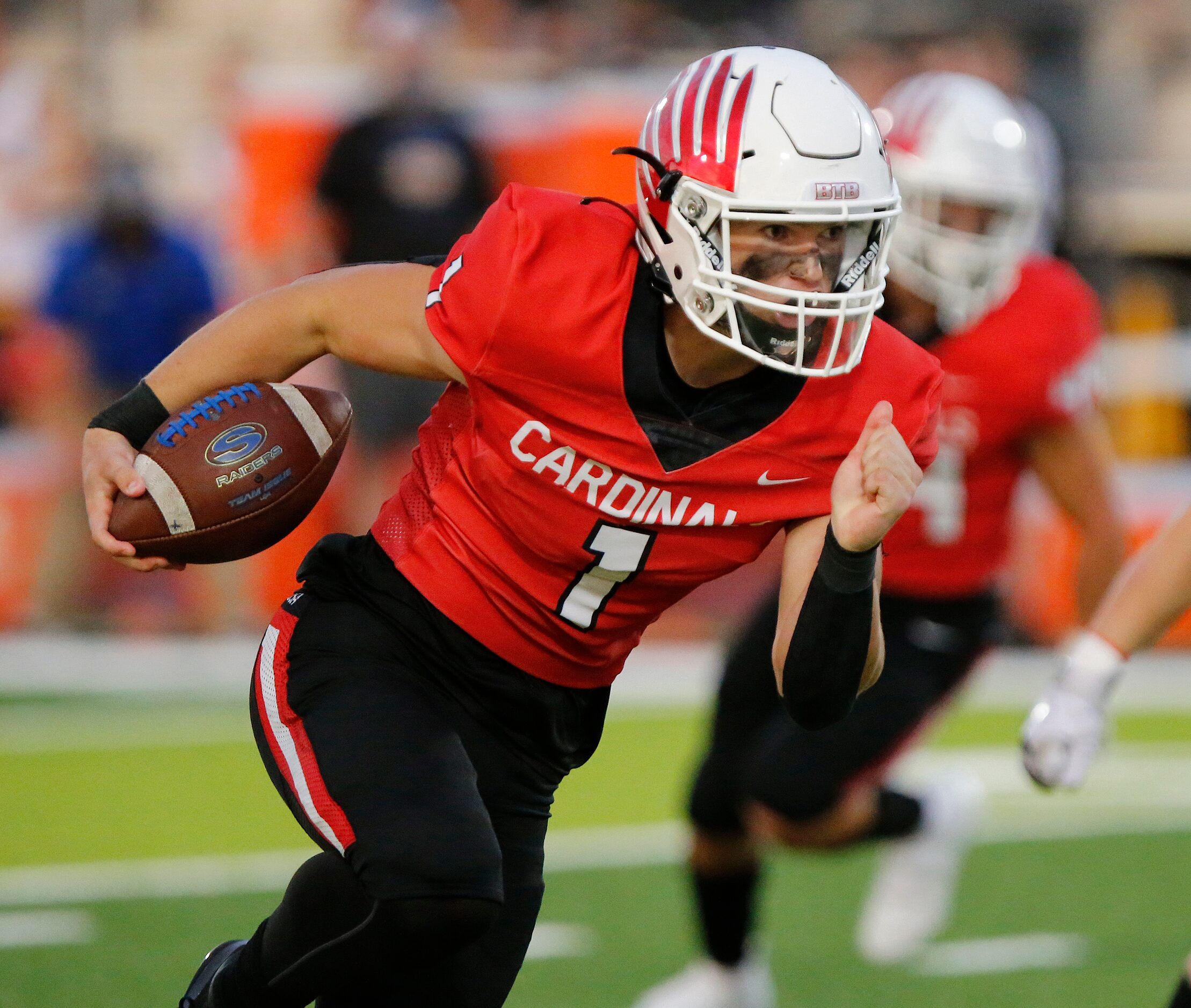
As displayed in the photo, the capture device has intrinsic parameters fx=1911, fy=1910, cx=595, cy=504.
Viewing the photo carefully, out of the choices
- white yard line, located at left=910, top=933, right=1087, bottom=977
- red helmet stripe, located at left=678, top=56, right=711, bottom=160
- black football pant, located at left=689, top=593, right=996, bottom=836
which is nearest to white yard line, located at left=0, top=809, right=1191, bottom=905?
black football pant, located at left=689, top=593, right=996, bottom=836

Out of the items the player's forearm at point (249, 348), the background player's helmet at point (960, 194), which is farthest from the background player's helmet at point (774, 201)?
the background player's helmet at point (960, 194)

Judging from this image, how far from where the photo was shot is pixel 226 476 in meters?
3.04

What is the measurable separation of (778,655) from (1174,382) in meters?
6.22

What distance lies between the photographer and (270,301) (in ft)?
9.83

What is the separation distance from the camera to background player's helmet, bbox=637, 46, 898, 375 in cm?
280

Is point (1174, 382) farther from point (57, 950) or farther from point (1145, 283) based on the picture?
point (57, 950)

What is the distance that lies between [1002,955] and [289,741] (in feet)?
7.52

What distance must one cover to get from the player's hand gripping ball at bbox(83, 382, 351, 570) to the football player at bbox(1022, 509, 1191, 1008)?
1.28 meters

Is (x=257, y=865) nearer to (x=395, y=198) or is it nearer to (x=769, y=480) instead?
(x=769, y=480)

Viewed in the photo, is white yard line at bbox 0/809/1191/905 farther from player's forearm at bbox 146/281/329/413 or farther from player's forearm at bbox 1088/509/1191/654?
player's forearm at bbox 146/281/329/413

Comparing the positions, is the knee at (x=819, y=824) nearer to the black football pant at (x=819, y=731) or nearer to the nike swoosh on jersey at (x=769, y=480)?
the black football pant at (x=819, y=731)

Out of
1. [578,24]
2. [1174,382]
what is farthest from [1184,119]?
[578,24]

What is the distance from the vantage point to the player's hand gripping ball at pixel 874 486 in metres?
2.67

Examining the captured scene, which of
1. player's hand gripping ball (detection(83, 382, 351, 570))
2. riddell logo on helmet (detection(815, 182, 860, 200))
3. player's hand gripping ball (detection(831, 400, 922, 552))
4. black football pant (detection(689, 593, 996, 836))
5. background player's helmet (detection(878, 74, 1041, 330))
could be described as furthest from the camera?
background player's helmet (detection(878, 74, 1041, 330))
